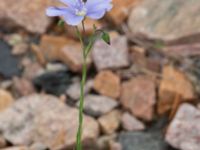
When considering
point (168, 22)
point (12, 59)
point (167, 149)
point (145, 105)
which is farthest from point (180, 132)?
point (12, 59)

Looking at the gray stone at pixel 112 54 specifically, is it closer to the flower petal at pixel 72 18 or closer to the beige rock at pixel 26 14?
the beige rock at pixel 26 14

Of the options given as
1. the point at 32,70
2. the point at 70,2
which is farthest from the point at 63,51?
the point at 70,2

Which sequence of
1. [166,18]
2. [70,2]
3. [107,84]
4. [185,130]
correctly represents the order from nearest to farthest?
[70,2]
[185,130]
[107,84]
[166,18]

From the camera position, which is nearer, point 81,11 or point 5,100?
point 81,11

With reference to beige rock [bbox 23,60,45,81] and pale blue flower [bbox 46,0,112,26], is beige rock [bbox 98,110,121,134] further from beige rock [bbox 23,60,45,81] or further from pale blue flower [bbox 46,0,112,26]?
pale blue flower [bbox 46,0,112,26]

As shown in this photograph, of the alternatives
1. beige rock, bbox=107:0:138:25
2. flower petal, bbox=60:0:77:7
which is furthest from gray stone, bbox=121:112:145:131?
flower petal, bbox=60:0:77:7

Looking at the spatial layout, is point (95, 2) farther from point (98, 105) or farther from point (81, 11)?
point (98, 105)

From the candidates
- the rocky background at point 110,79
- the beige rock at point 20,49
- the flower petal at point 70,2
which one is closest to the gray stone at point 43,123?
the rocky background at point 110,79
